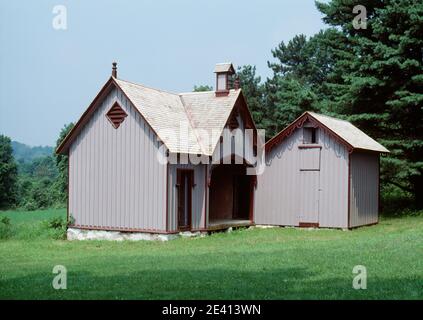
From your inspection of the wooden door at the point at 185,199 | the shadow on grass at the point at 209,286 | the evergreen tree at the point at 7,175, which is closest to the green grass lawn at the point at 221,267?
the shadow on grass at the point at 209,286

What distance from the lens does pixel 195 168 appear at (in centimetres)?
2619

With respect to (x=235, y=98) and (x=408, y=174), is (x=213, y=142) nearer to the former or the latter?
(x=235, y=98)

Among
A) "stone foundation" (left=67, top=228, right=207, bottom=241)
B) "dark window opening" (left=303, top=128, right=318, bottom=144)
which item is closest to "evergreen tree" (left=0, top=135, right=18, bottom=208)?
"stone foundation" (left=67, top=228, right=207, bottom=241)

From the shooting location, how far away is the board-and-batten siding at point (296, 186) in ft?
91.2

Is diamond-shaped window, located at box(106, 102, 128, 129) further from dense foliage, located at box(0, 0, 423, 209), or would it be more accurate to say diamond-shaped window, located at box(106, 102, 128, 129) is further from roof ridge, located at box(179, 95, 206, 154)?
dense foliage, located at box(0, 0, 423, 209)

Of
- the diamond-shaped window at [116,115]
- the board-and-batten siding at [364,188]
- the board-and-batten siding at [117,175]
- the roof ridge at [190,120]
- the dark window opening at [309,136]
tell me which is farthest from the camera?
the dark window opening at [309,136]

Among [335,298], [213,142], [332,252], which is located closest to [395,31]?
[213,142]

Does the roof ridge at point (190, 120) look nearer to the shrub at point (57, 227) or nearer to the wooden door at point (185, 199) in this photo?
the wooden door at point (185, 199)

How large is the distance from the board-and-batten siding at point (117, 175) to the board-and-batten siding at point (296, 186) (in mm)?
6945

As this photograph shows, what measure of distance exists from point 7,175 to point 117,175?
4756 cm

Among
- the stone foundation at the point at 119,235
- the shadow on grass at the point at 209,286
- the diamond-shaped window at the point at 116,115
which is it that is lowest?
the stone foundation at the point at 119,235

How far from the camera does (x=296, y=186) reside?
28.8 metres
